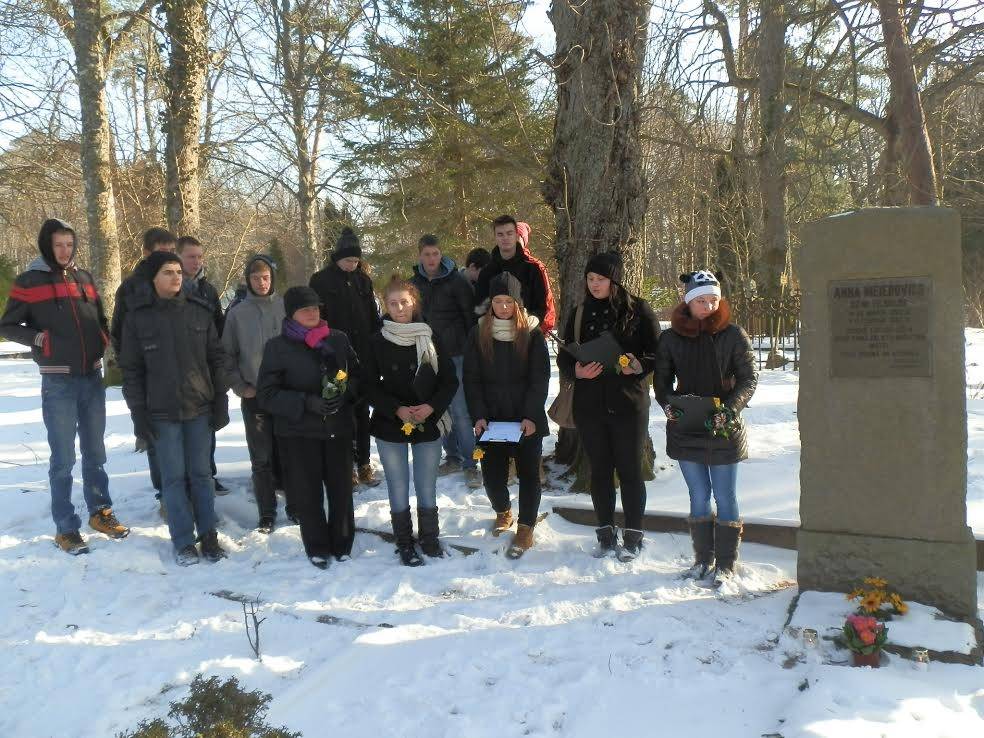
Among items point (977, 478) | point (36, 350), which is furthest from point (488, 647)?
point (977, 478)

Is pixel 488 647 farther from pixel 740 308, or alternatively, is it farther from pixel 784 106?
pixel 740 308

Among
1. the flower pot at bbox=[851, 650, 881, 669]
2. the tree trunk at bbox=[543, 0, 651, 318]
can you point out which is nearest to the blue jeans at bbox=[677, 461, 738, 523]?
the flower pot at bbox=[851, 650, 881, 669]

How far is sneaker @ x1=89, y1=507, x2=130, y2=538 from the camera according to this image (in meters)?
5.11

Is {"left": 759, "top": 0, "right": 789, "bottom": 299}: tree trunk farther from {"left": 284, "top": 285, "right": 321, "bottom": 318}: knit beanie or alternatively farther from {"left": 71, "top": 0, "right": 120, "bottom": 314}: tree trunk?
{"left": 71, "top": 0, "right": 120, "bottom": 314}: tree trunk

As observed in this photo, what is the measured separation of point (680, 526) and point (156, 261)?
159 inches

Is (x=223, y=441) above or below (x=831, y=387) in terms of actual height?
below

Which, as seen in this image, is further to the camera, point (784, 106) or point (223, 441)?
point (784, 106)

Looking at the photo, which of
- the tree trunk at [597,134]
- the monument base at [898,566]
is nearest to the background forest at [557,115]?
the tree trunk at [597,134]

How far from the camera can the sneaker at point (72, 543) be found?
192 inches

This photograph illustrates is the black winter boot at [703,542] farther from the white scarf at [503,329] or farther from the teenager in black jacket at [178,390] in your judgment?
the teenager in black jacket at [178,390]

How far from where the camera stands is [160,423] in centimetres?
479

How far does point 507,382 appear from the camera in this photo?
4914 mm

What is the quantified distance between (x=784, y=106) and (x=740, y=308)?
4049 millimetres

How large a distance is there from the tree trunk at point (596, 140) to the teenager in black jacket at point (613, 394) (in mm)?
1107
